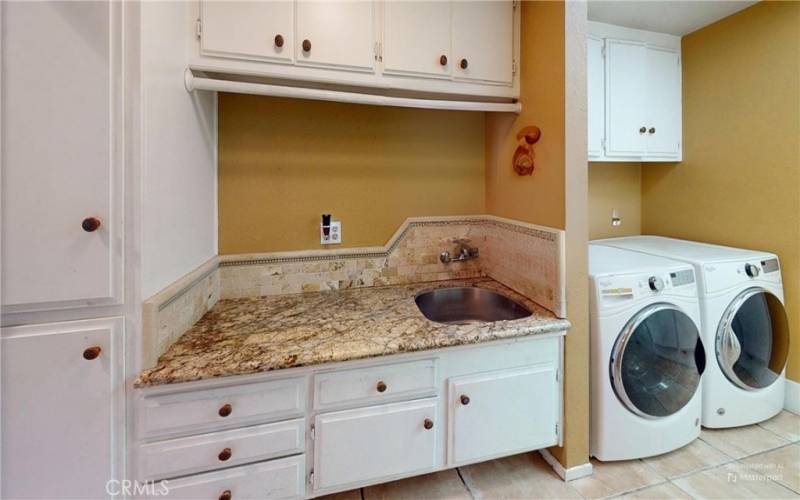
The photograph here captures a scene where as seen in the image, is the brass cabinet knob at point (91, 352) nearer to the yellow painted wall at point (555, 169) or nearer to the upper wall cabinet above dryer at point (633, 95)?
the yellow painted wall at point (555, 169)

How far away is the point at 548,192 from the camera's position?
160 cm

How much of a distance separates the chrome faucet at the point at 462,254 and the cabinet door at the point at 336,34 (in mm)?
1107

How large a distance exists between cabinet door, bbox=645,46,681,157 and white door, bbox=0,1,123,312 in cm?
294

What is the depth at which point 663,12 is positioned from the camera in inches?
85.0

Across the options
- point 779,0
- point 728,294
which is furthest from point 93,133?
point 779,0

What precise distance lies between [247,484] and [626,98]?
9.72 ft

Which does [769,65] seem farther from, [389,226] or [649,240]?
[389,226]

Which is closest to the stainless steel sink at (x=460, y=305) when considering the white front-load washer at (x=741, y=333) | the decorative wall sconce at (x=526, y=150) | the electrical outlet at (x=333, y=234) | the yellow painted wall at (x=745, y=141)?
the electrical outlet at (x=333, y=234)

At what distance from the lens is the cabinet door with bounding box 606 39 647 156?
7.47 feet

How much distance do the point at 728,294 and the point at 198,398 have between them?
2.56 metres

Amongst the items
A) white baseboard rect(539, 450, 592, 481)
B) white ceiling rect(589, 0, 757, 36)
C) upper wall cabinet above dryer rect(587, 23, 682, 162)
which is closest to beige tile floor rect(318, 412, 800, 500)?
white baseboard rect(539, 450, 592, 481)

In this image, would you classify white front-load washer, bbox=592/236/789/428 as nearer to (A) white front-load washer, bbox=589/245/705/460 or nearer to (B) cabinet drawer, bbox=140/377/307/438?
(A) white front-load washer, bbox=589/245/705/460

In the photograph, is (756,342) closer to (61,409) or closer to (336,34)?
(336,34)

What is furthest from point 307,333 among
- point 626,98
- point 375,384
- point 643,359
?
point 626,98
